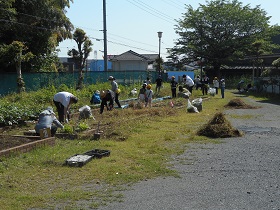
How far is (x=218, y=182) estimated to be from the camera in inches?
281

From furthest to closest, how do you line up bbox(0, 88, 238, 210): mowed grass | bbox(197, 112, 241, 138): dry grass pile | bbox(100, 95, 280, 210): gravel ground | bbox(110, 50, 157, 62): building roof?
bbox(110, 50, 157, 62): building roof
bbox(197, 112, 241, 138): dry grass pile
bbox(0, 88, 238, 210): mowed grass
bbox(100, 95, 280, 210): gravel ground

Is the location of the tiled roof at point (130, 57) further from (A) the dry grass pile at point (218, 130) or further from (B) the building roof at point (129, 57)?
(A) the dry grass pile at point (218, 130)

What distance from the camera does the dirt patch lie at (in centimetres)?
931

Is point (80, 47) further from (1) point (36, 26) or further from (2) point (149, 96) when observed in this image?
(2) point (149, 96)

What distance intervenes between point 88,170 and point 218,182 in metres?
2.49

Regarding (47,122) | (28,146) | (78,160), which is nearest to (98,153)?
(78,160)

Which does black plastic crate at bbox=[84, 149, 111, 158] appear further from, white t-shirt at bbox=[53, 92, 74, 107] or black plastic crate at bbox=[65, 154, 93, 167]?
white t-shirt at bbox=[53, 92, 74, 107]

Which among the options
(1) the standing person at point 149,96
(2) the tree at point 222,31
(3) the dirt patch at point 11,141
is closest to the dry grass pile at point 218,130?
(3) the dirt patch at point 11,141

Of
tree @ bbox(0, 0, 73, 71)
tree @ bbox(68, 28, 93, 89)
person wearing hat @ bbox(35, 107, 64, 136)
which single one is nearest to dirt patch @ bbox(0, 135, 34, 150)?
person wearing hat @ bbox(35, 107, 64, 136)

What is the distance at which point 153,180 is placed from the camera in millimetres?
7270

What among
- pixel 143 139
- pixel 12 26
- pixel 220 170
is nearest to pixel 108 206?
pixel 220 170

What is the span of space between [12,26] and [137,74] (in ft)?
46.3

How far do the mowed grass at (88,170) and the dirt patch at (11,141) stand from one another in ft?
1.92

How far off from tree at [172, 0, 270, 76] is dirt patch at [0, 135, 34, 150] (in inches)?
1783
